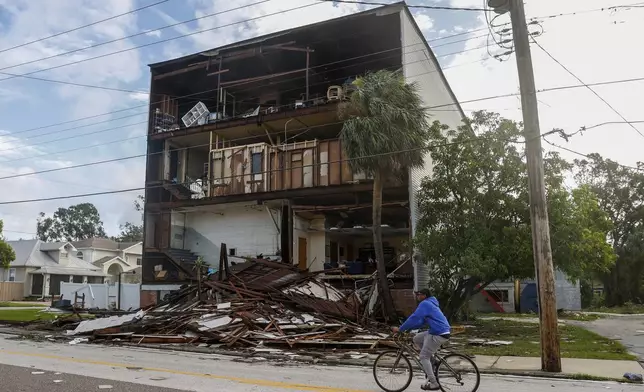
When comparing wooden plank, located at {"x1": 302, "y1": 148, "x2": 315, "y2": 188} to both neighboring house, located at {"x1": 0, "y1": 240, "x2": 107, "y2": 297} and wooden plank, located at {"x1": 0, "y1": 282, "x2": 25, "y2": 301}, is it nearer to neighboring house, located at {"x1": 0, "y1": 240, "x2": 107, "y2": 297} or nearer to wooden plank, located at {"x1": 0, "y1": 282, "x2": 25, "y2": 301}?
neighboring house, located at {"x1": 0, "y1": 240, "x2": 107, "y2": 297}

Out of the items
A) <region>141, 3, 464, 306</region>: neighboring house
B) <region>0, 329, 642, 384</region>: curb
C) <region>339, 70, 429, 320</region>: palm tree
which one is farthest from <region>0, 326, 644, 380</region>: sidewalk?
<region>141, 3, 464, 306</region>: neighboring house

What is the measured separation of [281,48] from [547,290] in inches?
848

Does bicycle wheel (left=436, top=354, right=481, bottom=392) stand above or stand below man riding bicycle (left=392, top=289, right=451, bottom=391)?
below

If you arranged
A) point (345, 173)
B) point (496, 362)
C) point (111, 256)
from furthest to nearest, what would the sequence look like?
point (111, 256) < point (345, 173) < point (496, 362)

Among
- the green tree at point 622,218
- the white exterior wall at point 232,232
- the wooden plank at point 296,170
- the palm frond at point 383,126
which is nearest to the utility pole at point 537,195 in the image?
the palm frond at point 383,126

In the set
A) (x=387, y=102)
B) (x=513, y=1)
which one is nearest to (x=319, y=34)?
(x=387, y=102)

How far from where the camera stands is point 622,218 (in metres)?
45.7

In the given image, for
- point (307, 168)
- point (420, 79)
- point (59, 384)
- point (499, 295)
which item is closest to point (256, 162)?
point (307, 168)

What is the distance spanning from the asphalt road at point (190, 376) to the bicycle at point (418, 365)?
1.22ft

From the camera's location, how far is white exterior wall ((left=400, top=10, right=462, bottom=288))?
2325cm

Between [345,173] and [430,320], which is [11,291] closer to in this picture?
[345,173]

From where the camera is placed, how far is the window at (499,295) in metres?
36.3

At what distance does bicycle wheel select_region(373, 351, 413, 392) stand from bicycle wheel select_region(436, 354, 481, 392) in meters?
0.49

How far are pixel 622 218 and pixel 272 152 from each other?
112 feet
